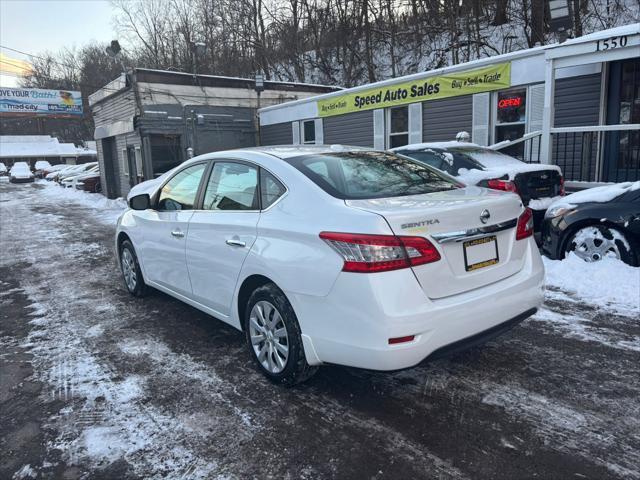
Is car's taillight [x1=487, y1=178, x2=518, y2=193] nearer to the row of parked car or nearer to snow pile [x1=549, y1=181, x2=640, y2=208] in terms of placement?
snow pile [x1=549, y1=181, x2=640, y2=208]

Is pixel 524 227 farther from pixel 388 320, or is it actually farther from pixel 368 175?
pixel 388 320

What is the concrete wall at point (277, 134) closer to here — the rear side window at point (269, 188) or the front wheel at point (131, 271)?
the front wheel at point (131, 271)

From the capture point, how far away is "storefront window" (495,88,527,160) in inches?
415

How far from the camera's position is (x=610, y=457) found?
2494 millimetres

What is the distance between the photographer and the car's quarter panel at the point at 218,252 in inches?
137

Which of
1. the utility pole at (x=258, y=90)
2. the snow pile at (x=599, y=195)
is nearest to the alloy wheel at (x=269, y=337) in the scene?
the snow pile at (x=599, y=195)

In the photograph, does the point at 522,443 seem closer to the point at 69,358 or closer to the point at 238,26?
the point at 69,358

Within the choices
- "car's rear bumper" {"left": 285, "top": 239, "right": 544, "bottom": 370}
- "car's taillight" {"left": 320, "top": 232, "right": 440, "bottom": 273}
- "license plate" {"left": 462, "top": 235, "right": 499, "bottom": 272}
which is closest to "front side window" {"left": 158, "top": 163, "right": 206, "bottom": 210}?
"car's rear bumper" {"left": 285, "top": 239, "right": 544, "bottom": 370}

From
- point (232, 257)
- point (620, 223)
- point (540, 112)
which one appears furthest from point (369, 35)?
point (232, 257)

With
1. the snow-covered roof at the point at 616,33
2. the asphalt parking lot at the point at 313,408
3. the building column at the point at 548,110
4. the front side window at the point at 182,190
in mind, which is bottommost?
the asphalt parking lot at the point at 313,408

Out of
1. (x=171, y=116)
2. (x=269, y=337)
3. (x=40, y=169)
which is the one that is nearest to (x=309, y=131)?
(x=171, y=116)

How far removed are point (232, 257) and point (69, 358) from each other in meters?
1.77

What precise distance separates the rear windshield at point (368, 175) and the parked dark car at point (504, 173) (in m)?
3.57

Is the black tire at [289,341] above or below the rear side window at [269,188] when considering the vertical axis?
A: below
